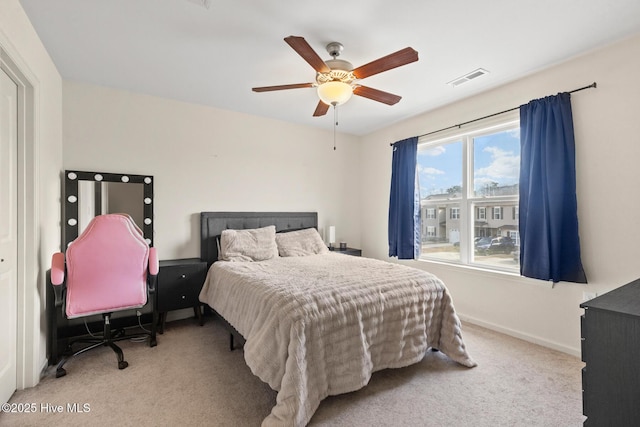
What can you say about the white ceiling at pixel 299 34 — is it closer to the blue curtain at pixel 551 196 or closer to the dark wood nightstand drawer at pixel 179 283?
the blue curtain at pixel 551 196

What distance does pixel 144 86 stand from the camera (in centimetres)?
303

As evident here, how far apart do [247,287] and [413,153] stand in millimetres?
2807

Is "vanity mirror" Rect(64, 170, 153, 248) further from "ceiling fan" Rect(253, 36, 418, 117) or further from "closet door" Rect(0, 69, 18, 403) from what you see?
"ceiling fan" Rect(253, 36, 418, 117)

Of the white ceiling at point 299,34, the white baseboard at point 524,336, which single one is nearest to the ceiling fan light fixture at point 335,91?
the white ceiling at point 299,34

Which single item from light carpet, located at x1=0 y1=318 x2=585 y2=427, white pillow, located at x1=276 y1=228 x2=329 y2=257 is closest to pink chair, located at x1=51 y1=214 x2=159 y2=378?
light carpet, located at x1=0 y1=318 x2=585 y2=427

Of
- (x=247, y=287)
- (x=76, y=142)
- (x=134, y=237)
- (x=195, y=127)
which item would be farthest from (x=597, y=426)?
(x=76, y=142)

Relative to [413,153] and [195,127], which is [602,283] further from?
[195,127]

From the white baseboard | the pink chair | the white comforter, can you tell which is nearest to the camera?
the white comforter

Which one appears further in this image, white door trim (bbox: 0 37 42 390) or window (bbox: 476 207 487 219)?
window (bbox: 476 207 487 219)

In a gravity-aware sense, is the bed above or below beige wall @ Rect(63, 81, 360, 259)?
below

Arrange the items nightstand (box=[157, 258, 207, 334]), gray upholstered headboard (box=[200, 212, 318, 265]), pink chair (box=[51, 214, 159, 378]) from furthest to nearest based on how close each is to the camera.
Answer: gray upholstered headboard (box=[200, 212, 318, 265])
nightstand (box=[157, 258, 207, 334])
pink chair (box=[51, 214, 159, 378])

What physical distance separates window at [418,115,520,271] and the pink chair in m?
3.28

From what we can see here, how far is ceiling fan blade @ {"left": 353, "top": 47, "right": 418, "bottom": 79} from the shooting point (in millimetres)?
1852

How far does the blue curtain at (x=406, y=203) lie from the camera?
3.89 m
